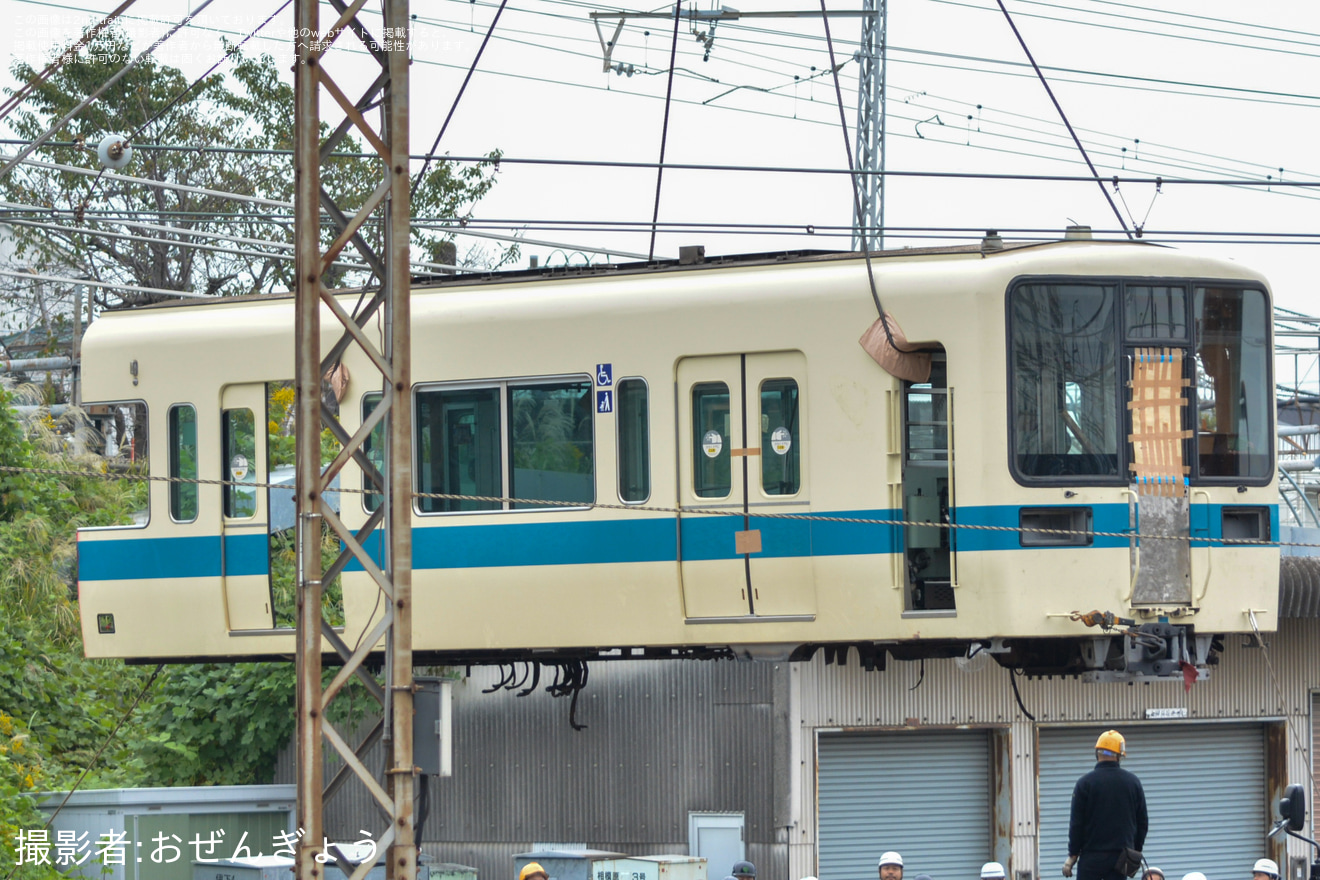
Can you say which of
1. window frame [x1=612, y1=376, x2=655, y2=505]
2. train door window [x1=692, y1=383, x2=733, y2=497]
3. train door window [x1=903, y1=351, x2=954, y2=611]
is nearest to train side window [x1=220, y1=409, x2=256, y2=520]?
window frame [x1=612, y1=376, x2=655, y2=505]

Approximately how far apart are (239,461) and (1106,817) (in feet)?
22.0

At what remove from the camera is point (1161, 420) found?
10844mm

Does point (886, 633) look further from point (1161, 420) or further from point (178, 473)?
point (178, 473)

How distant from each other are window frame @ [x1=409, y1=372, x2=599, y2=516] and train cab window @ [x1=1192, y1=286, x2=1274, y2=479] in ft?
13.5

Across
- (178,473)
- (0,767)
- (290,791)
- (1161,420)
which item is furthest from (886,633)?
(0,767)

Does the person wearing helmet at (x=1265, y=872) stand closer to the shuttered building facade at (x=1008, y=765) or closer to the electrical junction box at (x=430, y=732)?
the shuttered building facade at (x=1008, y=765)

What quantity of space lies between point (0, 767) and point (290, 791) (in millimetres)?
2524

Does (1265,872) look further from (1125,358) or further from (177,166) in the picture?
(177,166)

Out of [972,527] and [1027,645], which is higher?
[972,527]

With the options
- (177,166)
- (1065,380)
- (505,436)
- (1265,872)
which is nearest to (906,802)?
(1265,872)

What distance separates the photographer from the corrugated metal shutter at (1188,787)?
15.7m

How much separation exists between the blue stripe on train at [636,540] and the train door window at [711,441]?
21 cm

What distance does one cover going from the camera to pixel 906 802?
604 inches

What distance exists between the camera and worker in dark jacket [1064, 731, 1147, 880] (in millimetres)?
9750
